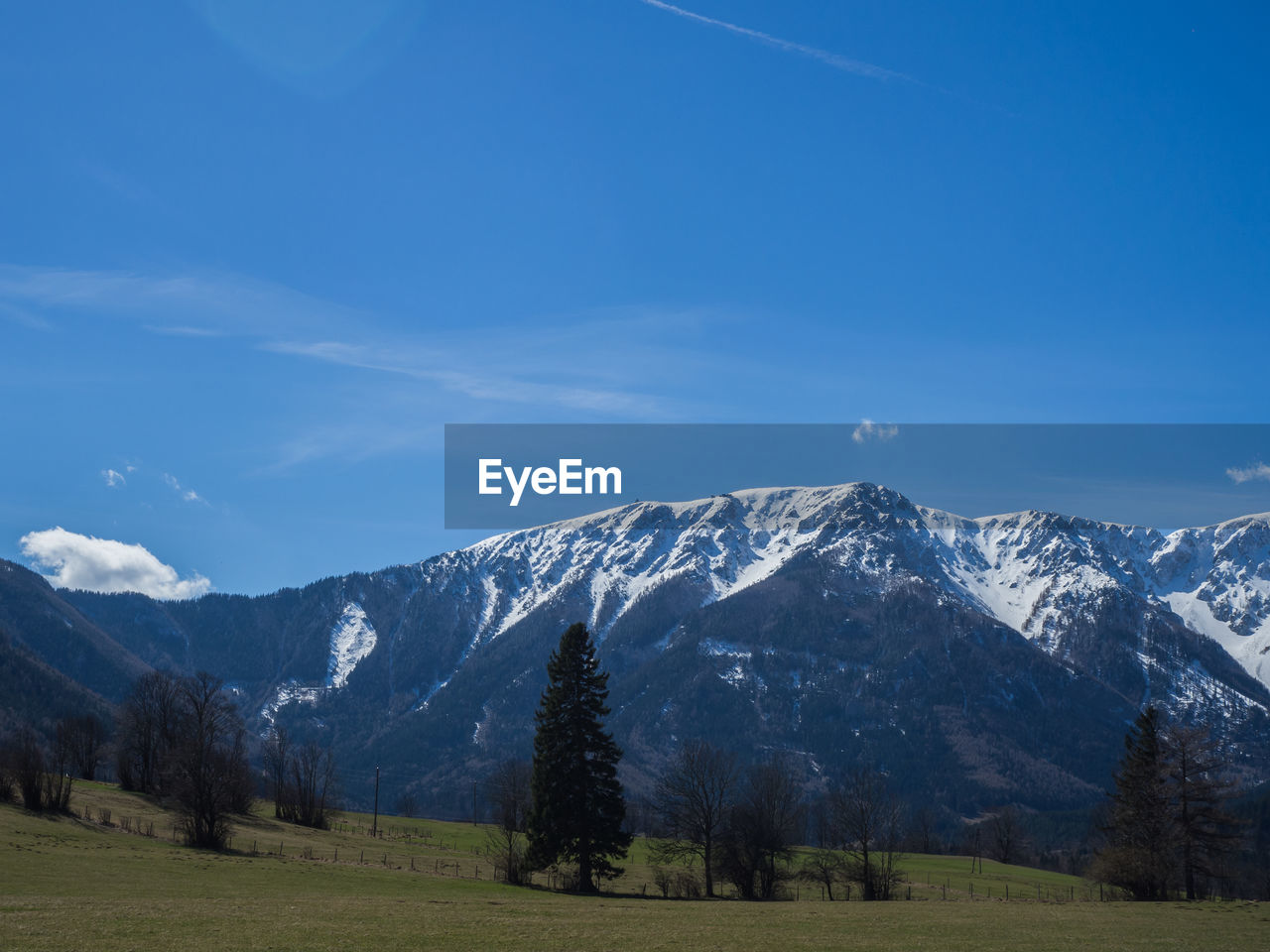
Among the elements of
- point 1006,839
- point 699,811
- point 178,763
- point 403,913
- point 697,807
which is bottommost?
point 1006,839

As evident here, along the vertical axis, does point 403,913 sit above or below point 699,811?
below

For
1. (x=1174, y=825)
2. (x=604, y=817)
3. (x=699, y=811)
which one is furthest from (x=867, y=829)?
(x=604, y=817)

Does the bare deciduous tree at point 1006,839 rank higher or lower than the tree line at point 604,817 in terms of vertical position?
lower

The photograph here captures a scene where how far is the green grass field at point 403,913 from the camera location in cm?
3144

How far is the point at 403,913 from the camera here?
126ft

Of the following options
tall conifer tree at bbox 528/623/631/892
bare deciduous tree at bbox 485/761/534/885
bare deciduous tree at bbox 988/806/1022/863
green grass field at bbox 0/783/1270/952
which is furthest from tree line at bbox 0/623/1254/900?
bare deciduous tree at bbox 988/806/1022/863

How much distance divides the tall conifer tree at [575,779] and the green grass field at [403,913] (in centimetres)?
313

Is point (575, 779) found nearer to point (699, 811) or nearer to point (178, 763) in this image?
point (699, 811)

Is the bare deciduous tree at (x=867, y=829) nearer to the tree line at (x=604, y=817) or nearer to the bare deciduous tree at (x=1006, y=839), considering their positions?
the tree line at (x=604, y=817)

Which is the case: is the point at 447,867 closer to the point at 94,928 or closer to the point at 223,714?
the point at 223,714

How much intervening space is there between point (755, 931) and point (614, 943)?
25.4ft

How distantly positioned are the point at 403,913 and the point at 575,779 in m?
24.4

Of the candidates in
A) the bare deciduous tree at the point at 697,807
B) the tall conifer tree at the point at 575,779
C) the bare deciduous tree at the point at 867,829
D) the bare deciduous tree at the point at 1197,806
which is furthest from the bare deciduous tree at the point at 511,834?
the bare deciduous tree at the point at 1197,806

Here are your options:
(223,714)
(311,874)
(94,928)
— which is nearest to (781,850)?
(311,874)
